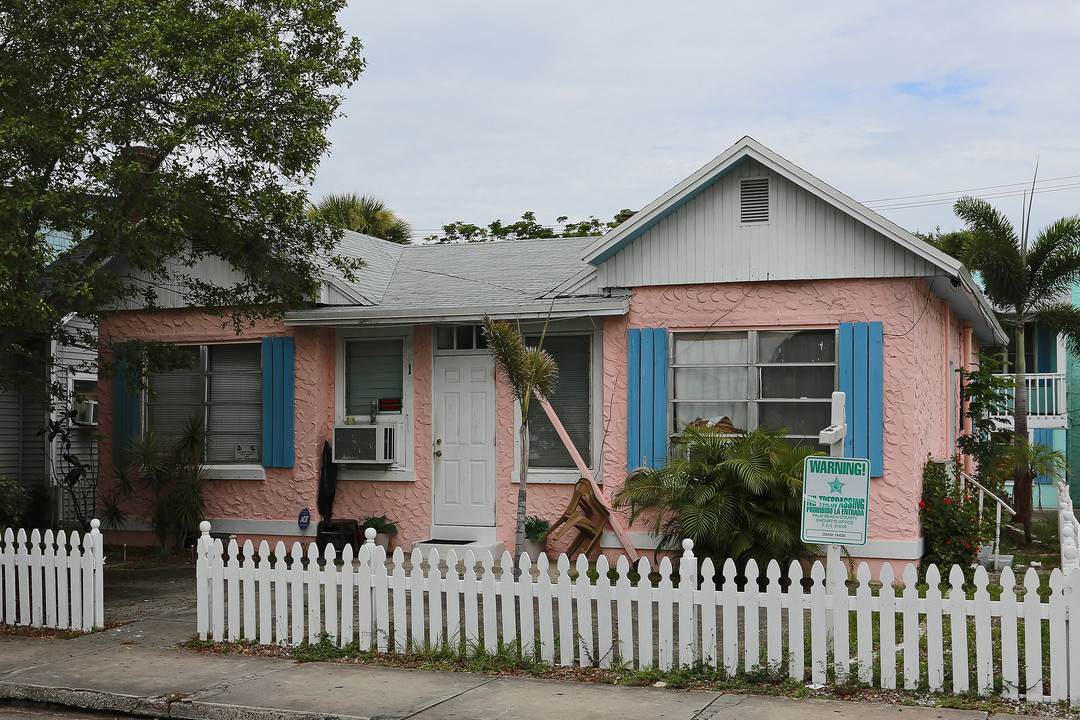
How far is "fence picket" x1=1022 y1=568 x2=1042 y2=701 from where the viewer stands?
20.6ft

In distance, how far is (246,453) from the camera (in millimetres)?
13383

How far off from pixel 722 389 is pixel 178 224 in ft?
19.0

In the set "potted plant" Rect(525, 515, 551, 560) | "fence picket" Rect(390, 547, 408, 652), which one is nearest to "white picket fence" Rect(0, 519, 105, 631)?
"fence picket" Rect(390, 547, 408, 652)

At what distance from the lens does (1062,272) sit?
19.4m

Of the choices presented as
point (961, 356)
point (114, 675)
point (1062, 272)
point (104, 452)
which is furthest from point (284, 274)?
point (1062, 272)

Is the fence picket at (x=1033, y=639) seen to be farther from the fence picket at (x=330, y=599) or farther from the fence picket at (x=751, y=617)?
the fence picket at (x=330, y=599)

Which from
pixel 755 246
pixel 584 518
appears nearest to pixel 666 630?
pixel 584 518

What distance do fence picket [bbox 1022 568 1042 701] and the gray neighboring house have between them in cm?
1267

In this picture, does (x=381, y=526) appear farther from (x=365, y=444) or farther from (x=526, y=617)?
(x=526, y=617)

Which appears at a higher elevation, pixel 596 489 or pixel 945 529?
pixel 596 489

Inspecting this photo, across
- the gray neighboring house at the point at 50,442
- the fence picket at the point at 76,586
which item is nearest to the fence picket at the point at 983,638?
the fence picket at the point at 76,586

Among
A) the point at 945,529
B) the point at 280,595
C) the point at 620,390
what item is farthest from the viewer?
the point at 620,390

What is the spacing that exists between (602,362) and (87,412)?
9313 millimetres

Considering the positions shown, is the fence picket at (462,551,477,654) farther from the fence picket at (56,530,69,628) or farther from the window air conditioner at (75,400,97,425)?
the window air conditioner at (75,400,97,425)
